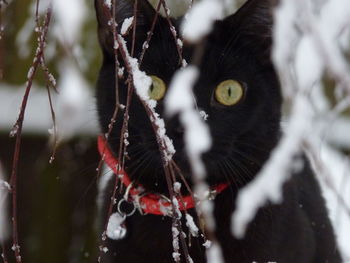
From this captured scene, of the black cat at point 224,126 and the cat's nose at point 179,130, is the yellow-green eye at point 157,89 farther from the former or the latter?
the cat's nose at point 179,130

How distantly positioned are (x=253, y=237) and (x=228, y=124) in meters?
0.36

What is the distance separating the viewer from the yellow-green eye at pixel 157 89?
1.73 m

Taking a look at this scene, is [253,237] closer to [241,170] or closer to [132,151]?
[241,170]

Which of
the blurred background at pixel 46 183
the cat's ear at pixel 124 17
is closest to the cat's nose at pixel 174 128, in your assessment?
the cat's ear at pixel 124 17

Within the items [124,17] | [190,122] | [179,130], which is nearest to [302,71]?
[190,122]

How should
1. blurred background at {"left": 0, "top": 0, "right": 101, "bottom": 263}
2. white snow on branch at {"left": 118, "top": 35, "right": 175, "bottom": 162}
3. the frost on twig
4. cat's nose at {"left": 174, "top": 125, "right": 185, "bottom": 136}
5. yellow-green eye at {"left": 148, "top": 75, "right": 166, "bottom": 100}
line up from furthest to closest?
blurred background at {"left": 0, "top": 0, "right": 101, "bottom": 263}, yellow-green eye at {"left": 148, "top": 75, "right": 166, "bottom": 100}, cat's nose at {"left": 174, "top": 125, "right": 185, "bottom": 136}, white snow on branch at {"left": 118, "top": 35, "right": 175, "bottom": 162}, the frost on twig

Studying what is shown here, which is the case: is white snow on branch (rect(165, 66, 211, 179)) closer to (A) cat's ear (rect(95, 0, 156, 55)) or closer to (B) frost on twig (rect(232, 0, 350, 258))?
(B) frost on twig (rect(232, 0, 350, 258))

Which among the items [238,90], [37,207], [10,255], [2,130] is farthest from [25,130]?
[238,90]

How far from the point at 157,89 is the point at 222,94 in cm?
20

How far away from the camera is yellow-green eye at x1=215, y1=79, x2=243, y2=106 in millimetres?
1767

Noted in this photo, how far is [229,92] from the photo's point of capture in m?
1.80

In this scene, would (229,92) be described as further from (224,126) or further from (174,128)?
(174,128)

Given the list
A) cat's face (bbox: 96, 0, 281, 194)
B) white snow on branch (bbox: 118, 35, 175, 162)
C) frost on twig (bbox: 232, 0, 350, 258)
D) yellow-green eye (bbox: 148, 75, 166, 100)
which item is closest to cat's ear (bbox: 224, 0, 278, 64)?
cat's face (bbox: 96, 0, 281, 194)

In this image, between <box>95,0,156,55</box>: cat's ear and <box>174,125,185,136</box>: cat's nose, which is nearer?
<box>174,125,185,136</box>: cat's nose
